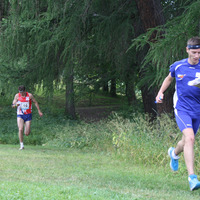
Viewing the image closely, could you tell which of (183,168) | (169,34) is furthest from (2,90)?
(183,168)

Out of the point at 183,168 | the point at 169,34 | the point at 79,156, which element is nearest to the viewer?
the point at 183,168

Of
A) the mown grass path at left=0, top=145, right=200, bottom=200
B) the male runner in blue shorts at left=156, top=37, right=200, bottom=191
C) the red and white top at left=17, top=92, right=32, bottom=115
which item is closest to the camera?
the mown grass path at left=0, top=145, right=200, bottom=200

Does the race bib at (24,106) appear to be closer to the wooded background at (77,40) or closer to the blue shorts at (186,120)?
the wooded background at (77,40)

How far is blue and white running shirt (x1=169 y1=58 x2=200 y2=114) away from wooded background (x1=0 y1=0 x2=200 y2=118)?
184 inches

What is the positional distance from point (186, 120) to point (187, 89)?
1.38 feet

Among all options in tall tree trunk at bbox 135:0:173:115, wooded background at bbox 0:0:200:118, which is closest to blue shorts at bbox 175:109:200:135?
wooded background at bbox 0:0:200:118

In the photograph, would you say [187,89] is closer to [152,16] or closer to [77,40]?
[152,16]

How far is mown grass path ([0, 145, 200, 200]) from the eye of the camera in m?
4.84

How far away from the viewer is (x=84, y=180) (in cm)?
650

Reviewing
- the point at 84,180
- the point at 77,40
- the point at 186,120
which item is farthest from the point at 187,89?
the point at 77,40

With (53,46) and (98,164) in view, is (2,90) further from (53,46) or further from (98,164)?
(98,164)

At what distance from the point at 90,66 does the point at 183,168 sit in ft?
28.7

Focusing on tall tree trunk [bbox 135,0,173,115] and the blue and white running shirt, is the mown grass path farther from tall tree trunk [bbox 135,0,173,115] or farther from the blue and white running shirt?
tall tree trunk [bbox 135,0,173,115]

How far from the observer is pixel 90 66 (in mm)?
15406
